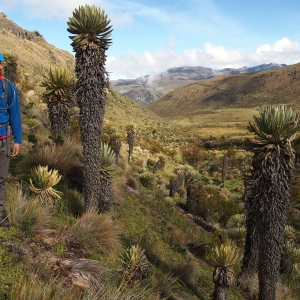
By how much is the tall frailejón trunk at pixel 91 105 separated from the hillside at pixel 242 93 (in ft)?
393

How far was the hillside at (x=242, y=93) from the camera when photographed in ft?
433

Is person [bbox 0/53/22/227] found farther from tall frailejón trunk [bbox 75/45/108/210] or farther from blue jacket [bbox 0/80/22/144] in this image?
tall frailejón trunk [bbox 75/45/108/210]

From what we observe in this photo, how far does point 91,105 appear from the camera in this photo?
22.8 ft

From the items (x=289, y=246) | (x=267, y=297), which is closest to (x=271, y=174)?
(x=267, y=297)

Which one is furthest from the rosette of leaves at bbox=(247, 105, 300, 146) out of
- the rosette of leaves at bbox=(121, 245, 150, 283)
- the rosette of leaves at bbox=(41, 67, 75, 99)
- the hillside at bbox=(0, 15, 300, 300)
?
the rosette of leaves at bbox=(41, 67, 75, 99)

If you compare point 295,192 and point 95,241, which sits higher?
point 95,241

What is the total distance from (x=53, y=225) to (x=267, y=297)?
5077mm

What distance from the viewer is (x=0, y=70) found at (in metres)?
4.20

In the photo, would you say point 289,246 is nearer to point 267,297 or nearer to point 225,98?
point 267,297

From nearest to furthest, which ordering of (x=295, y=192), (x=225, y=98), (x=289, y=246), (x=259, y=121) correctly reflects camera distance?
(x=259, y=121)
(x=289, y=246)
(x=295, y=192)
(x=225, y=98)

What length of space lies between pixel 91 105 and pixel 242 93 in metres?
172

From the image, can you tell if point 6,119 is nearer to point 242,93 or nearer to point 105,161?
point 105,161

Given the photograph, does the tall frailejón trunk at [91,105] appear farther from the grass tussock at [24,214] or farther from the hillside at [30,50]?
the hillside at [30,50]

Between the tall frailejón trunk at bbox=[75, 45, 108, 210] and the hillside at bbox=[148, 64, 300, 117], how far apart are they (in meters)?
120
